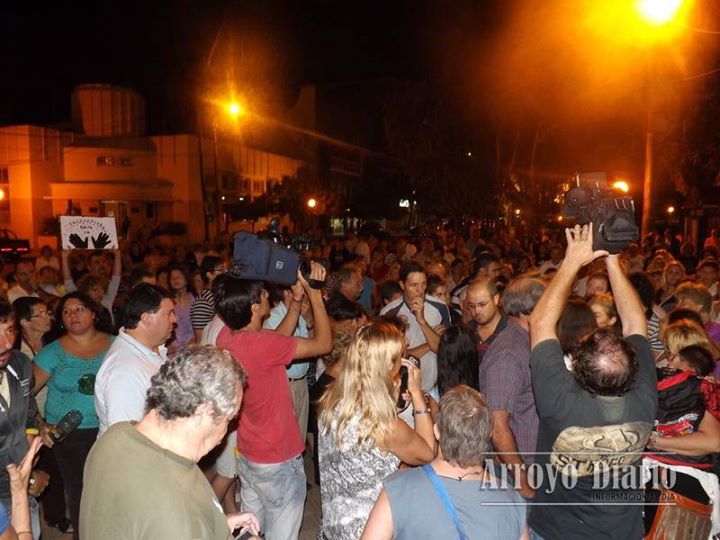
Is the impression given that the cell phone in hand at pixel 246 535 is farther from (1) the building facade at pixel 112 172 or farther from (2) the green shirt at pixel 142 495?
(1) the building facade at pixel 112 172

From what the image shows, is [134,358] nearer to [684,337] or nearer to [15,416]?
[15,416]

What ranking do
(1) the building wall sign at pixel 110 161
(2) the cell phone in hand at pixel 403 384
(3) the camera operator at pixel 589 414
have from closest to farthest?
(3) the camera operator at pixel 589 414 → (2) the cell phone in hand at pixel 403 384 → (1) the building wall sign at pixel 110 161

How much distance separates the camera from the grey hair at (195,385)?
210cm

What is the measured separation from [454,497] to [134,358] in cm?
215

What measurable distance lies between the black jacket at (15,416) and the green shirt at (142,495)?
4.12ft

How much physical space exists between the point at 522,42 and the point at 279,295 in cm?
1807

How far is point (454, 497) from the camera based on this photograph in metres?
2.27

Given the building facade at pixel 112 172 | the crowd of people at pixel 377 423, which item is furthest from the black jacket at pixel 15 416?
the building facade at pixel 112 172

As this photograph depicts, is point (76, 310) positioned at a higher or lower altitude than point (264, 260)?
lower

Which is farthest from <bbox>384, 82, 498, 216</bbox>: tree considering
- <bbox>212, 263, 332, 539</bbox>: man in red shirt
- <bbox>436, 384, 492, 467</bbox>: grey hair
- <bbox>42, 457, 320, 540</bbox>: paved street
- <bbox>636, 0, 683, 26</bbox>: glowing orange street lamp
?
<bbox>436, 384, 492, 467</bbox>: grey hair

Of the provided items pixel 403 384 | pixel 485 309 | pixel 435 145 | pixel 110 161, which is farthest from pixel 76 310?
pixel 110 161

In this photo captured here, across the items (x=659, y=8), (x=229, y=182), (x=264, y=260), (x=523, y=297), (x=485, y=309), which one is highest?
(x=659, y=8)

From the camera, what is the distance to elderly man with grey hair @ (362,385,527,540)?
2.23m

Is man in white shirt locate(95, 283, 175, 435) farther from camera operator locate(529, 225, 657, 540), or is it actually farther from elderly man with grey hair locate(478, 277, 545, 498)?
camera operator locate(529, 225, 657, 540)
